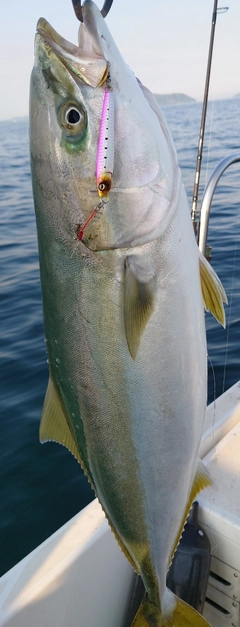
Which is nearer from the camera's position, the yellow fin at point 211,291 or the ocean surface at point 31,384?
the yellow fin at point 211,291

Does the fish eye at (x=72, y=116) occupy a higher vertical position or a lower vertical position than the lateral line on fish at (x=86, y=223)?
higher

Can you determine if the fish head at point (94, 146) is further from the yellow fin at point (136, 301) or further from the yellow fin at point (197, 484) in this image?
the yellow fin at point (197, 484)

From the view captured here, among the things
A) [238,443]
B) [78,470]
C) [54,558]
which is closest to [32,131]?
[54,558]

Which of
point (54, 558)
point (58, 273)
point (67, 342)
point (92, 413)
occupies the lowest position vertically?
point (54, 558)

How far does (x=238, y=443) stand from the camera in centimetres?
278

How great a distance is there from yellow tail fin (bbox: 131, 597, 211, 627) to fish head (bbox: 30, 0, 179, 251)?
118 cm

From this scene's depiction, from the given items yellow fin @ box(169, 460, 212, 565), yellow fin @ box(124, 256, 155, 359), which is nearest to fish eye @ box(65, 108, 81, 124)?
yellow fin @ box(124, 256, 155, 359)

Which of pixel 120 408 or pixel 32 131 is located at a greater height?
pixel 32 131

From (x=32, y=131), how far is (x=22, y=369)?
182 inches

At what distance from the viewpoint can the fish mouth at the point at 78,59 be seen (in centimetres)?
117

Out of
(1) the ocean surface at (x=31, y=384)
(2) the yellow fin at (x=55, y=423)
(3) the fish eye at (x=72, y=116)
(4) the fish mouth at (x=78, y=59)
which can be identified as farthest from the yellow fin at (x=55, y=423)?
(1) the ocean surface at (x=31, y=384)

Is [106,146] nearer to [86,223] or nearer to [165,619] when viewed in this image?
[86,223]

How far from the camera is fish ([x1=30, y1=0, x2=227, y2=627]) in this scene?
118 cm

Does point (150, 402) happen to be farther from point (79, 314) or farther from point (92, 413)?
point (79, 314)
